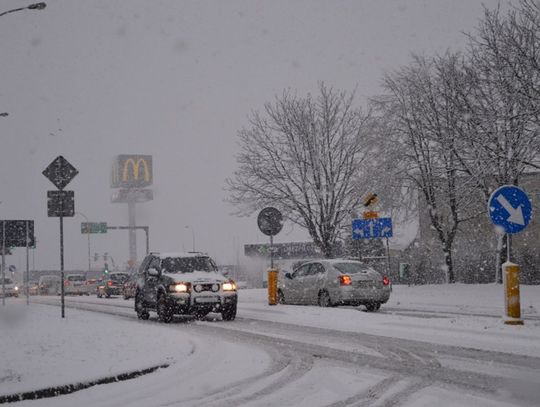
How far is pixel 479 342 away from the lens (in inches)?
422

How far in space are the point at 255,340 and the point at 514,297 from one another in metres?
5.00

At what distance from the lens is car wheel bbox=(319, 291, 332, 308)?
19453 millimetres

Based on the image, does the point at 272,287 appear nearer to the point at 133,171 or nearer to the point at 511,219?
the point at 511,219

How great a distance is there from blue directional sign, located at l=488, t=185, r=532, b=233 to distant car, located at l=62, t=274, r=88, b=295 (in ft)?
123

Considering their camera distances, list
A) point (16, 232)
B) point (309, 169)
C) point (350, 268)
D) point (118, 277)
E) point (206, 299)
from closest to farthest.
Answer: point (206, 299) → point (350, 268) → point (16, 232) → point (309, 169) → point (118, 277)

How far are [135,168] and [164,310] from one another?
490 feet

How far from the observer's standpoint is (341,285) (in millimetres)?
18828

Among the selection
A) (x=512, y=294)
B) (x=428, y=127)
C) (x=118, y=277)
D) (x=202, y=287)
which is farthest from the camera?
(x=118, y=277)

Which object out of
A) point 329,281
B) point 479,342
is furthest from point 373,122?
point 479,342

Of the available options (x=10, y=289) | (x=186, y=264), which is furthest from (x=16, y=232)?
(x=10, y=289)

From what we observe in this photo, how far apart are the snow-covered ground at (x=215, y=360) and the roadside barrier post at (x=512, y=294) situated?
0.91 ft

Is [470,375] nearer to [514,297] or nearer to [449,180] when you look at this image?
[514,297]

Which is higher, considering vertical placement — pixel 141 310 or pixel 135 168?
pixel 135 168

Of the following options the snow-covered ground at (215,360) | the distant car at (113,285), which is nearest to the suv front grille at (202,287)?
the snow-covered ground at (215,360)
